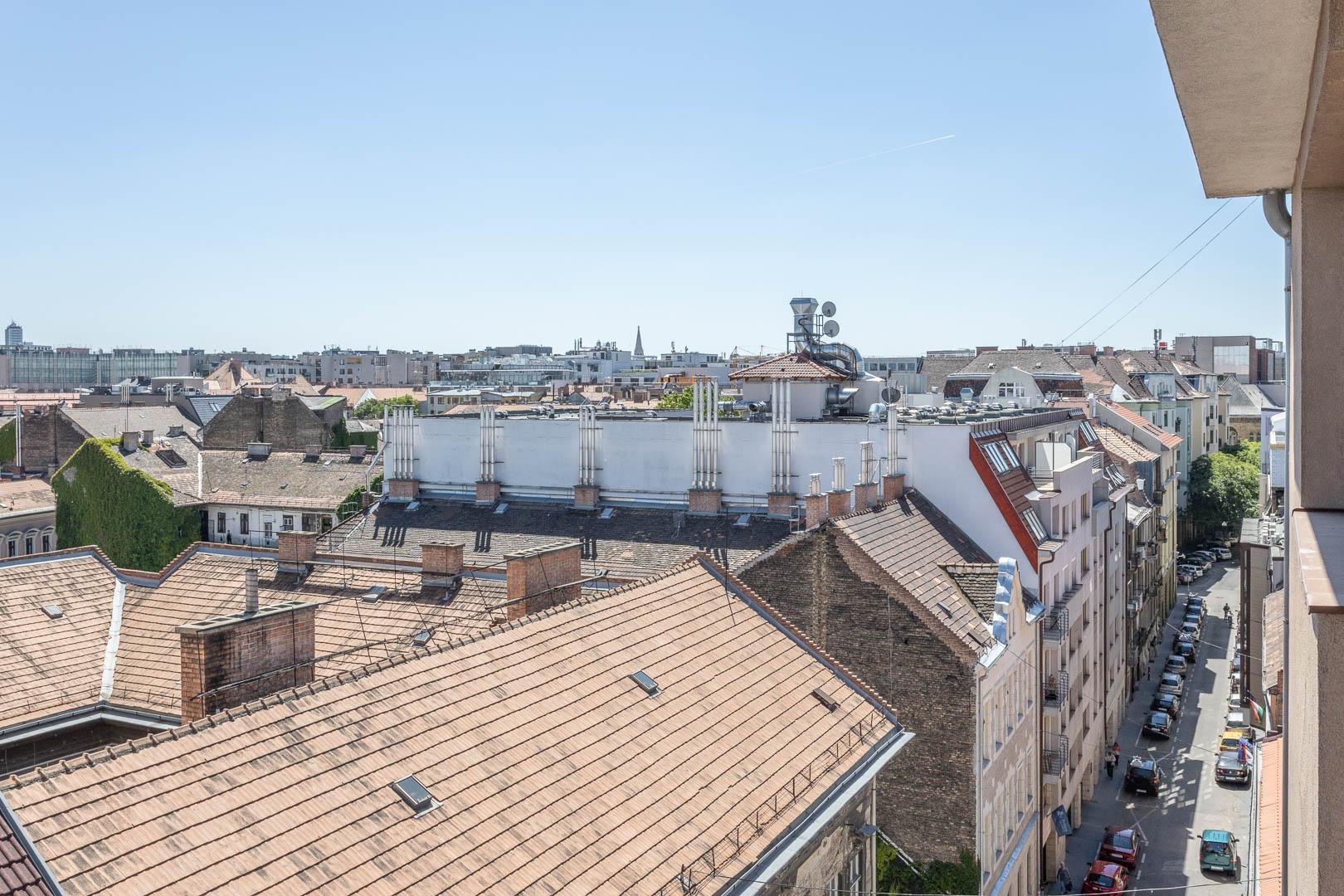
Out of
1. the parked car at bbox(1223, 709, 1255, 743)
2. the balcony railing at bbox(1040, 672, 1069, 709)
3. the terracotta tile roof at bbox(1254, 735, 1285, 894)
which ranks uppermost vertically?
the terracotta tile roof at bbox(1254, 735, 1285, 894)

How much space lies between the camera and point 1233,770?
3550cm

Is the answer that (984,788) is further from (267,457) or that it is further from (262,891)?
(267,457)

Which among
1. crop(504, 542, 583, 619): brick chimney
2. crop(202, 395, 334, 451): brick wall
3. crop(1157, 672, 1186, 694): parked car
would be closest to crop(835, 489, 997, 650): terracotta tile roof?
crop(504, 542, 583, 619): brick chimney

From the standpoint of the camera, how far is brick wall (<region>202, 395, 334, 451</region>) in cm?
7056

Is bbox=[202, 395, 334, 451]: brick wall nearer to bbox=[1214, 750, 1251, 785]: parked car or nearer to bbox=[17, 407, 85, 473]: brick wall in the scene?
Answer: bbox=[17, 407, 85, 473]: brick wall

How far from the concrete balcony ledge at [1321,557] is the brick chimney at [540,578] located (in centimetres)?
1528

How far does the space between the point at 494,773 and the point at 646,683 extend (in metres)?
3.48

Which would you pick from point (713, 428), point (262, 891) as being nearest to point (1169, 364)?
point (713, 428)

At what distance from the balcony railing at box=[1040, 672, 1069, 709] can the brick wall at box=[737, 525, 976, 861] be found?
24.1ft

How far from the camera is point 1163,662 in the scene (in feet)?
175

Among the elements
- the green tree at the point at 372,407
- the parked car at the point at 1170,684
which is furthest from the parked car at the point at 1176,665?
the green tree at the point at 372,407

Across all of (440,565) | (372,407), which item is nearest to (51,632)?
(440,565)

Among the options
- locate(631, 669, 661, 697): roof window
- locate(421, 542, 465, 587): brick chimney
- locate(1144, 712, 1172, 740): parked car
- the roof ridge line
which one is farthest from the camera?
locate(1144, 712, 1172, 740): parked car

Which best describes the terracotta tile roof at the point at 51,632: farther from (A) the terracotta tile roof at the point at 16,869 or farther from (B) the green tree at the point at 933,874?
(B) the green tree at the point at 933,874
